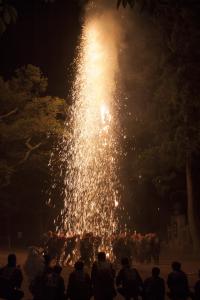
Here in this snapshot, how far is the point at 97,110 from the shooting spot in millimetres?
28734

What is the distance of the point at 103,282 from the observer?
8.53 meters

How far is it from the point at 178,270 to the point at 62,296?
6.46 feet

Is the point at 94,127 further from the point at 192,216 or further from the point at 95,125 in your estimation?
the point at 192,216

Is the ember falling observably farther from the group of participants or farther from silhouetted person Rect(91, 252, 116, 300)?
silhouetted person Rect(91, 252, 116, 300)

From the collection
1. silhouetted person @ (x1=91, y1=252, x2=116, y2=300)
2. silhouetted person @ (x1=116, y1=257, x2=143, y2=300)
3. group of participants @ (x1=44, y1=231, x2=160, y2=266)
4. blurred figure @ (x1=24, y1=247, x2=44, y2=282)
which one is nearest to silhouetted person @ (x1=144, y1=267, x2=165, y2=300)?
silhouetted person @ (x1=116, y1=257, x2=143, y2=300)

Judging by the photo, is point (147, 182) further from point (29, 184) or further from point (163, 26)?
point (163, 26)

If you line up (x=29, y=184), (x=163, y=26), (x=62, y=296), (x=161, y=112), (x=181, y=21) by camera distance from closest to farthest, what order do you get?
(x=62, y=296) → (x=181, y=21) → (x=163, y=26) → (x=161, y=112) → (x=29, y=184)

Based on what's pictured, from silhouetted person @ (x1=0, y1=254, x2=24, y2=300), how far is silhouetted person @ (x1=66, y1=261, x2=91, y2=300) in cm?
80

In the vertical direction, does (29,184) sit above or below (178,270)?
above

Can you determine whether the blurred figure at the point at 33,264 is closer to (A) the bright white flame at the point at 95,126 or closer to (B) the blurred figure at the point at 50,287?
(B) the blurred figure at the point at 50,287

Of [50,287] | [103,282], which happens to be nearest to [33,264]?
[103,282]

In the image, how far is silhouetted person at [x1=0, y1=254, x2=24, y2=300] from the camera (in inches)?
321

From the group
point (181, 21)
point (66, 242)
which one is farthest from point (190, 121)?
point (66, 242)

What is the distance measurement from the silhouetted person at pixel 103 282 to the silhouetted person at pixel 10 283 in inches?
48.0
